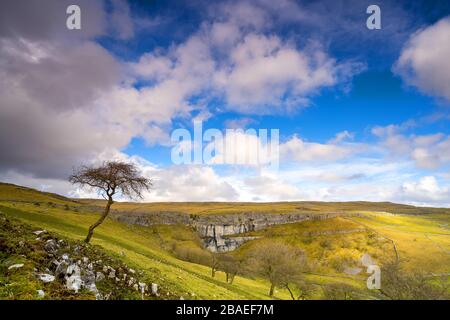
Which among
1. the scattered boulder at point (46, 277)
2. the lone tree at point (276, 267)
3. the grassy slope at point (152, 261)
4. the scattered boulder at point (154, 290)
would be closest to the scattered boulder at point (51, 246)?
the scattered boulder at point (46, 277)

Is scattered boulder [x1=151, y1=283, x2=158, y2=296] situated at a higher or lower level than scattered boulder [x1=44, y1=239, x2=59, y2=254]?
lower

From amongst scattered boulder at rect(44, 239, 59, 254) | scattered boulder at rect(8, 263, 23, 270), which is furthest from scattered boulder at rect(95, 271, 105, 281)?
scattered boulder at rect(8, 263, 23, 270)

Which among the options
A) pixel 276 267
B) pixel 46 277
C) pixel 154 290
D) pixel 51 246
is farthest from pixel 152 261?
pixel 276 267

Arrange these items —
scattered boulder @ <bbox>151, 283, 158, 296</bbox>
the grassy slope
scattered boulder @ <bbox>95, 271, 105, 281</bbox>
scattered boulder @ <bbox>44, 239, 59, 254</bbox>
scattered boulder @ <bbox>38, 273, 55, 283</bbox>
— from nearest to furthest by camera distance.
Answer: scattered boulder @ <bbox>38, 273, 55, 283</bbox>
scattered boulder @ <bbox>95, 271, 105, 281</bbox>
scattered boulder @ <bbox>44, 239, 59, 254</bbox>
scattered boulder @ <bbox>151, 283, 158, 296</bbox>
the grassy slope

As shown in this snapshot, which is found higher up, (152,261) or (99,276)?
Answer: (99,276)

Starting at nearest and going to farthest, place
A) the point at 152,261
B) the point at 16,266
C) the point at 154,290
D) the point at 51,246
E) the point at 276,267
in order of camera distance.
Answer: the point at 16,266 → the point at 51,246 → the point at 154,290 → the point at 152,261 → the point at 276,267

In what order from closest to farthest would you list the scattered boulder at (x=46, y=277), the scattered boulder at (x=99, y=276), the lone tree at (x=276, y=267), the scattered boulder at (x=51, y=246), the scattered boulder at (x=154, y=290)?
1. the scattered boulder at (x=46, y=277)
2. the scattered boulder at (x=99, y=276)
3. the scattered boulder at (x=51, y=246)
4. the scattered boulder at (x=154, y=290)
5. the lone tree at (x=276, y=267)

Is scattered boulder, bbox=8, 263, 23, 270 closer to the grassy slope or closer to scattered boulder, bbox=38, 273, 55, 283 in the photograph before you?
scattered boulder, bbox=38, 273, 55, 283

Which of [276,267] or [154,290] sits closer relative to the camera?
[154,290]

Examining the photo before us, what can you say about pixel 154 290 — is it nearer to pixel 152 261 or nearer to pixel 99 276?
pixel 99 276

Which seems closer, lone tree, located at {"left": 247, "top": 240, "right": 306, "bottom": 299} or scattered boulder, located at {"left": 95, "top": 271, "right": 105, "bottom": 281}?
scattered boulder, located at {"left": 95, "top": 271, "right": 105, "bottom": 281}

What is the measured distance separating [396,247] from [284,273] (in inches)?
4157

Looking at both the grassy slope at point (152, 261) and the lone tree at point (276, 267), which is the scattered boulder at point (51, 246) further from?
the lone tree at point (276, 267)
